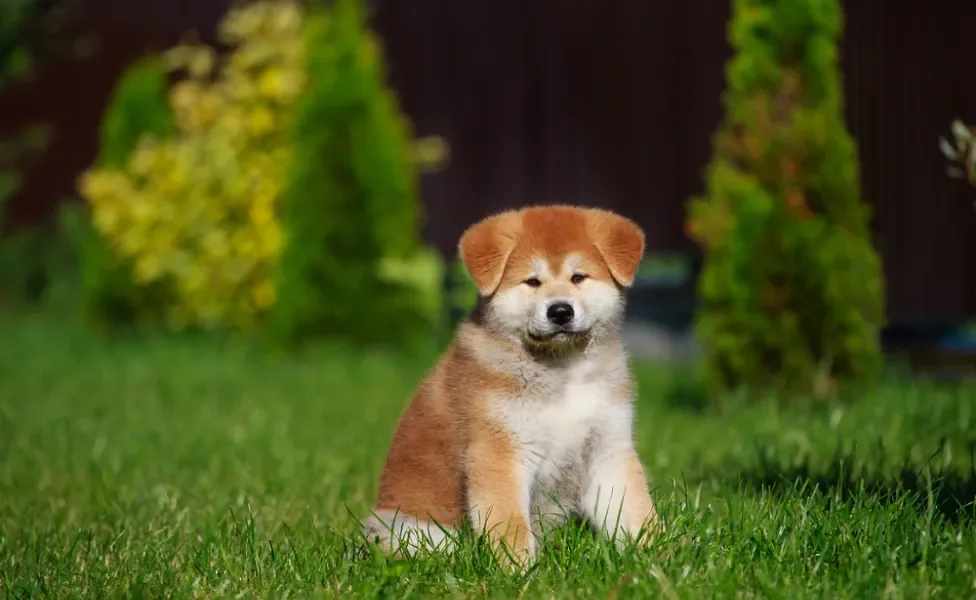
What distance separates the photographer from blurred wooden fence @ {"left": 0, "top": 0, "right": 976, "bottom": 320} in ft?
34.7

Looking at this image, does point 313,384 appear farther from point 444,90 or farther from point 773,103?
point 444,90

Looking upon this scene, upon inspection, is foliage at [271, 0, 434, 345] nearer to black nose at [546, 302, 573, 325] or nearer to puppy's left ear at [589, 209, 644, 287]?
puppy's left ear at [589, 209, 644, 287]

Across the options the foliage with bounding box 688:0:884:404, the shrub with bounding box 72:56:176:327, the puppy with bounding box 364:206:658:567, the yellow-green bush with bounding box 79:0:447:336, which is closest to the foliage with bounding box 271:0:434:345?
the yellow-green bush with bounding box 79:0:447:336

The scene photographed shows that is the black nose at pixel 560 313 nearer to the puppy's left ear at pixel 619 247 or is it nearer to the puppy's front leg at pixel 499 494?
the puppy's left ear at pixel 619 247

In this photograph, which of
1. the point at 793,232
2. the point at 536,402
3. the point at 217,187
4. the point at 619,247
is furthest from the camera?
the point at 217,187

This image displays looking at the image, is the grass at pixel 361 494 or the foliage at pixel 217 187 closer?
the grass at pixel 361 494

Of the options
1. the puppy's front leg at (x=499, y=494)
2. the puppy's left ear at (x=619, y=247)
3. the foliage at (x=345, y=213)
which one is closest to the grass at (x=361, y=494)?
the puppy's front leg at (x=499, y=494)

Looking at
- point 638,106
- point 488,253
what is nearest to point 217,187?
point 638,106

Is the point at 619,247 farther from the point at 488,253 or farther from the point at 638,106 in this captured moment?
the point at 638,106

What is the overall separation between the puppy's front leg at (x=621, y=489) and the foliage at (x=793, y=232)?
4109 millimetres

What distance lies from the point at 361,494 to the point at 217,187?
8.97 metres

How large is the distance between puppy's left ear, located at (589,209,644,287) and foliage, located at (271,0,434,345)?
7977 mm

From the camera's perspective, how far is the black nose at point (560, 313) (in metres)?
3.53

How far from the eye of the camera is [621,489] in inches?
144
